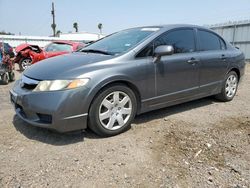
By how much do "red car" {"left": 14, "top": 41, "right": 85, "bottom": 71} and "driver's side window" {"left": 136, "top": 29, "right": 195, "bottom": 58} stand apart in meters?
6.15

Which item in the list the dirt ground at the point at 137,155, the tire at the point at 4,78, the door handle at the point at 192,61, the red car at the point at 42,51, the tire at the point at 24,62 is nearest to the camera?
the dirt ground at the point at 137,155

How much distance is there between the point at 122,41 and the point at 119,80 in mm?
938

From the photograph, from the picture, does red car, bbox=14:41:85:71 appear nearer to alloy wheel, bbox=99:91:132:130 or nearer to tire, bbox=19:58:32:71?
tire, bbox=19:58:32:71

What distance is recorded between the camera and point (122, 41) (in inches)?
160

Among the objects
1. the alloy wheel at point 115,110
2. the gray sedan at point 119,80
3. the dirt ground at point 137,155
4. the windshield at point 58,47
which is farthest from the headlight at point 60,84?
the windshield at point 58,47

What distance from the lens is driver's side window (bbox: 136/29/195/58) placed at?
376cm

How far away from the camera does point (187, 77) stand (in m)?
4.25

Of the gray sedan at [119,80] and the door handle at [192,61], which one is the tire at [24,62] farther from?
the door handle at [192,61]

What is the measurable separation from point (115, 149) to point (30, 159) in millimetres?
976

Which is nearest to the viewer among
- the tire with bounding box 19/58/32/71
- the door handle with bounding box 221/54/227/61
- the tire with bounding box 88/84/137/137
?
the tire with bounding box 88/84/137/137

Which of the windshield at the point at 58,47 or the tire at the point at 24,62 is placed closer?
the windshield at the point at 58,47

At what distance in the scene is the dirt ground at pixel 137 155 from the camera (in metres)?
2.47

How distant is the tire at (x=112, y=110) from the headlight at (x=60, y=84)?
11.6 inches

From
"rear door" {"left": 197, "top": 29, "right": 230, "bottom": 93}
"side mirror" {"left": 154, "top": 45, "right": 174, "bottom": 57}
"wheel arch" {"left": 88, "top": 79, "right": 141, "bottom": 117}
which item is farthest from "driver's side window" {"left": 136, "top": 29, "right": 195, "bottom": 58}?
"wheel arch" {"left": 88, "top": 79, "right": 141, "bottom": 117}
